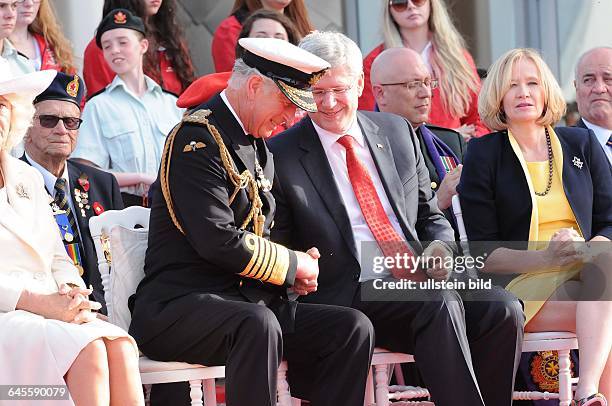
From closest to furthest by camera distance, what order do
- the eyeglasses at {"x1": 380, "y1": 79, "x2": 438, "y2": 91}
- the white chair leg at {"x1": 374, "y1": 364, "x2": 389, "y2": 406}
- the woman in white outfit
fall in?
1. the woman in white outfit
2. the white chair leg at {"x1": 374, "y1": 364, "x2": 389, "y2": 406}
3. the eyeglasses at {"x1": 380, "y1": 79, "x2": 438, "y2": 91}

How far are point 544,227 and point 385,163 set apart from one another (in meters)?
0.76

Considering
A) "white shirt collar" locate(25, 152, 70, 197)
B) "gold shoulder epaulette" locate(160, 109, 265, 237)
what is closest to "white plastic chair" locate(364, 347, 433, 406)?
"gold shoulder epaulette" locate(160, 109, 265, 237)

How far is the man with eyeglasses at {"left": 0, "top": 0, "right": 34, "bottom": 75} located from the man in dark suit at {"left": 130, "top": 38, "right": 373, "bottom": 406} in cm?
220

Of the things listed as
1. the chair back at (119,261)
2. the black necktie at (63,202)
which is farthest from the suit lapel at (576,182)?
the black necktie at (63,202)

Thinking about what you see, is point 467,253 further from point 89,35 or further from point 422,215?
point 89,35

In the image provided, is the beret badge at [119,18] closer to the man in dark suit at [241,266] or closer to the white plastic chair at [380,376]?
the man in dark suit at [241,266]

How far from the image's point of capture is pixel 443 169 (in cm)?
636

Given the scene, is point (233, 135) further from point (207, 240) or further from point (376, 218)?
point (376, 218)

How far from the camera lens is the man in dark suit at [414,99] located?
642cm

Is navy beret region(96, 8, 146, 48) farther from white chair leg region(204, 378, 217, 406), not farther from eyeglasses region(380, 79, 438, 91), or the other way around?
white chair leg region(204, 378, 217, 406)

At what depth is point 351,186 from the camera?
538 centimetres

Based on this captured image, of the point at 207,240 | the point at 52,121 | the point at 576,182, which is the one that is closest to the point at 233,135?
the point at 207,240

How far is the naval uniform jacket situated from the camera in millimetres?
4594

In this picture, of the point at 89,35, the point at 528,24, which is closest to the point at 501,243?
the point at 89,35
